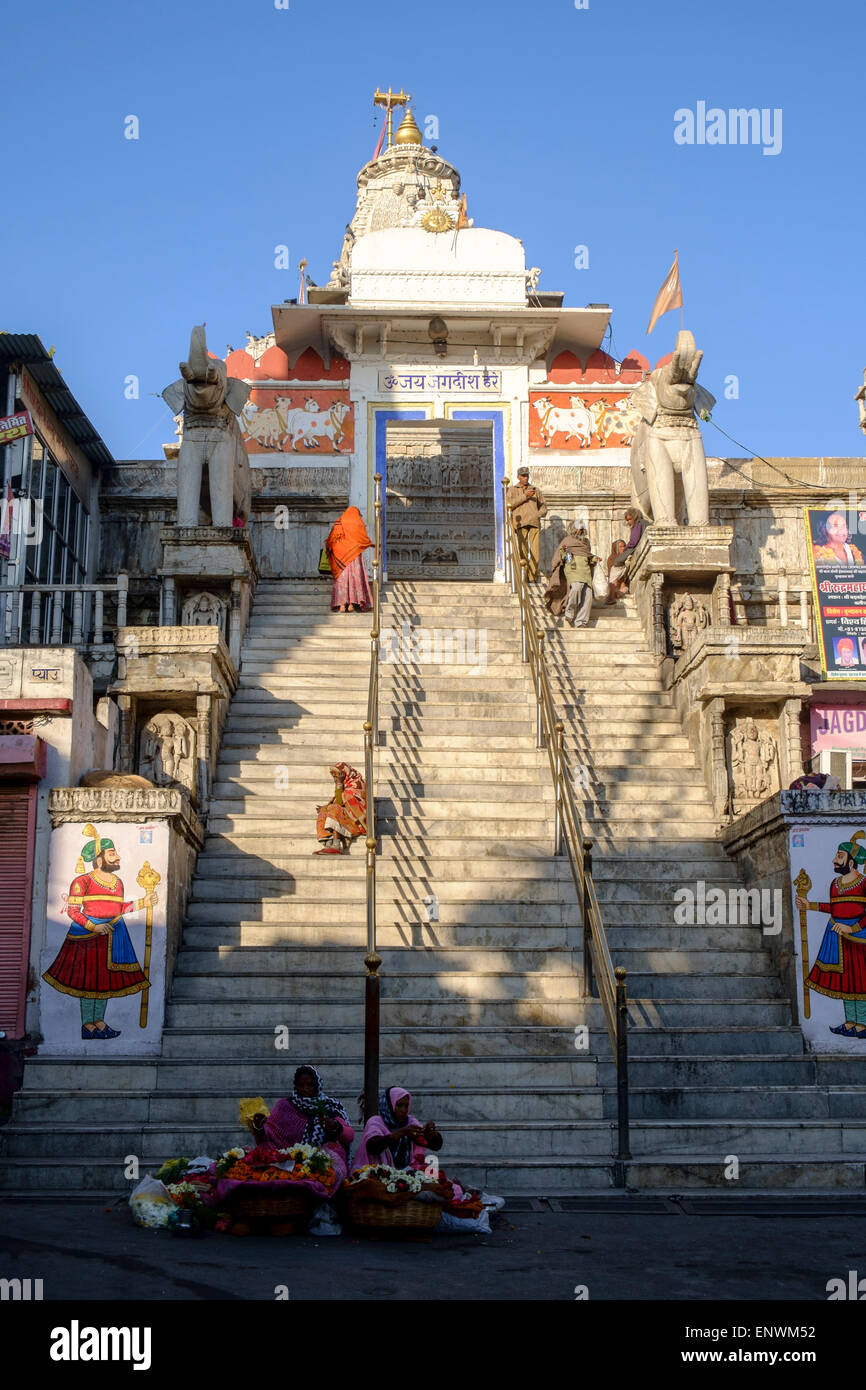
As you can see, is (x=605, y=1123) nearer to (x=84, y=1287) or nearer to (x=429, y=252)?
(x=84, y=1287)

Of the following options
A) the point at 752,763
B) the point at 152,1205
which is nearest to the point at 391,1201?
the point at 152,1205

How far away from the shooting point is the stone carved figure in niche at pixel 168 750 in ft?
42.8

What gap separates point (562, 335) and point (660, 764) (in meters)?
9.40

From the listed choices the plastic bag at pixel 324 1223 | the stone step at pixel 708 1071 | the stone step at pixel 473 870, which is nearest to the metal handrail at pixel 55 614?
the stone step at pixel 473 870

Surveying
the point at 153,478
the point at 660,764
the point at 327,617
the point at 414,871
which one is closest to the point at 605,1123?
the point at 414,871

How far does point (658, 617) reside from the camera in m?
16.0

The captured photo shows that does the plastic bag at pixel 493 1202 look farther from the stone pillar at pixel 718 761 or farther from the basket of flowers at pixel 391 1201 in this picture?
the stone pillar at pixel 718 761

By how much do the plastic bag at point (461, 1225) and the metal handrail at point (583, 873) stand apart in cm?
171

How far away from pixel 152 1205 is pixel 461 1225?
1.57 m

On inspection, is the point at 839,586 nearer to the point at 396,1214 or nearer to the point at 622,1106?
the point at 622,1106

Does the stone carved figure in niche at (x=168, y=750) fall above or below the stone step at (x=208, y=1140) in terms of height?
above

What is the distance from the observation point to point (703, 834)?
1280 cm

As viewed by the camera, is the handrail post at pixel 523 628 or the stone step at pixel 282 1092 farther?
the handrail post at pixel 523 628

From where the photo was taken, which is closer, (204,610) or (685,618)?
(204,610)
